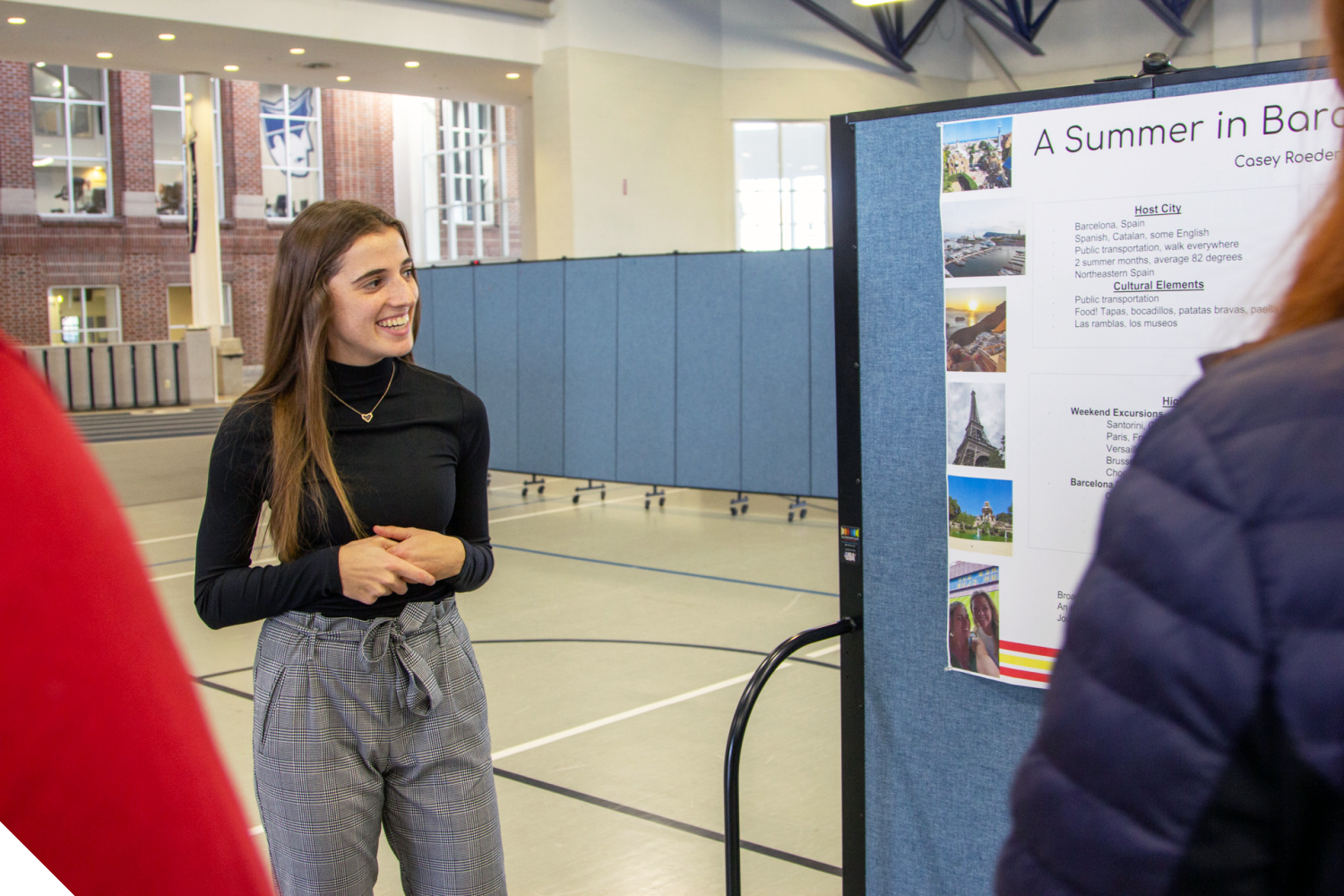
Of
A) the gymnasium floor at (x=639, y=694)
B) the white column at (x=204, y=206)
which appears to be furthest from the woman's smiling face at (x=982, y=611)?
the white column at (x=204, y=206)

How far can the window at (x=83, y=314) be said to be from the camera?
24891mm

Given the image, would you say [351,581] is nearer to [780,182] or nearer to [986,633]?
[986,633]

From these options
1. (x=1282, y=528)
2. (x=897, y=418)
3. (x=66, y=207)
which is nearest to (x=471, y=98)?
(x=66, y=207)

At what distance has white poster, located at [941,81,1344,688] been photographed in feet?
6.10

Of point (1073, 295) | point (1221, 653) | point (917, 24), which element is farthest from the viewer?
point (917, 24)

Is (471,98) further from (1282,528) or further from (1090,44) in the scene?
(1282,528)

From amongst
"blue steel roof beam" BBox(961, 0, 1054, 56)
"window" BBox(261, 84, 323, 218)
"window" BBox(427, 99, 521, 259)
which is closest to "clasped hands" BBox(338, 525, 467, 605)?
"window" BBox(427, 99, 521, 259)

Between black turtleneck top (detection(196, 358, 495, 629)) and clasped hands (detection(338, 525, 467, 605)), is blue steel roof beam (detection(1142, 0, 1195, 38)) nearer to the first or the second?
black turtleneck top (detection(196, 358, 495, 629))

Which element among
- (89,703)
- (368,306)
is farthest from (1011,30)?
(89,703)

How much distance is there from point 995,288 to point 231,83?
27.7m

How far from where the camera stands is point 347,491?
2.19 meters

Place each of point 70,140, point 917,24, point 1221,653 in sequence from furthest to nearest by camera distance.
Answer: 1. point 70,140
2. point 917,24
3. point 1221,653

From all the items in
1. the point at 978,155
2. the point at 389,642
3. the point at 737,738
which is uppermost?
the point at 978,155

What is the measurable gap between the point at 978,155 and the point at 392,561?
4.45ft
